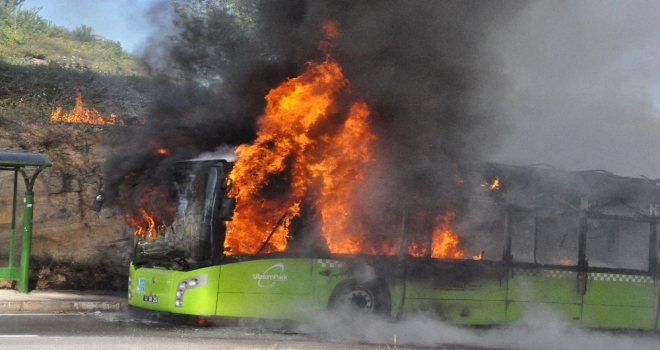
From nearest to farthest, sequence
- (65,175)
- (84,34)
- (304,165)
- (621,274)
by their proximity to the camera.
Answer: (304,165)
(621,274)
(65,175)
(84,34)

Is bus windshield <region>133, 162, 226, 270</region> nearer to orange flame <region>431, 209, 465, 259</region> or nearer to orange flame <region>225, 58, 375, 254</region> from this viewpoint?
orange flame <region>225, 58, 375, 254</region>

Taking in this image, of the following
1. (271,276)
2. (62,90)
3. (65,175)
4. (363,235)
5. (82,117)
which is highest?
(62,90)

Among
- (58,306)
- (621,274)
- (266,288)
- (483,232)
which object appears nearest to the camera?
(266,288)

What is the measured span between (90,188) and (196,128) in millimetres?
6329

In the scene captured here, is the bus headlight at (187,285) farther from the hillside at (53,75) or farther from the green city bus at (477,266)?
the hillside at (53,75)

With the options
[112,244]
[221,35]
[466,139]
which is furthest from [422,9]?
[112,244]

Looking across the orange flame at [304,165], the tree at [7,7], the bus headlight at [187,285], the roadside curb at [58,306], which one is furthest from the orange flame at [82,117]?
the tree at [7,7]

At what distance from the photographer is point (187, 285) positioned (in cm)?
1060

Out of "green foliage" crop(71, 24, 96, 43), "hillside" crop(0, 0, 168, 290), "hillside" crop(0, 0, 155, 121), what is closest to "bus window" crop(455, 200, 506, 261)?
"hillside" crop(0, 0, 168, 290)

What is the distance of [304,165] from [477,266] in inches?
130

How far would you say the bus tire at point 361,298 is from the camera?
37.3 feet

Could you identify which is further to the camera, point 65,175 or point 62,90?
point 62,90

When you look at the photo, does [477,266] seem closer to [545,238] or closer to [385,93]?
[545,238]

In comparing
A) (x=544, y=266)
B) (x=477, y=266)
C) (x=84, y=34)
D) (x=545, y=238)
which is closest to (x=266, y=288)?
(x=477, y=266)
